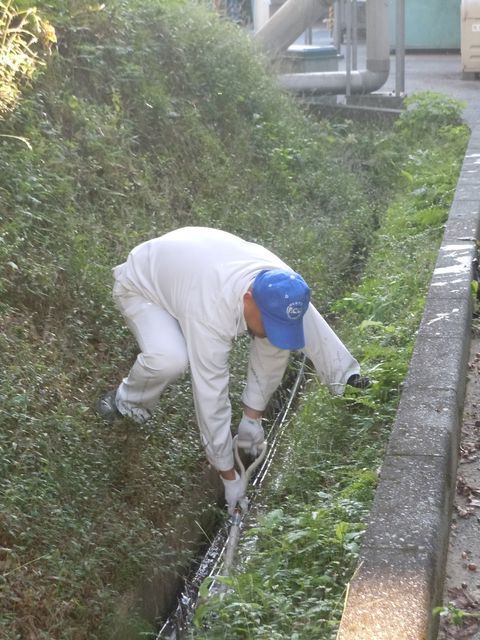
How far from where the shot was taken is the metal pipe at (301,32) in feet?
41.1

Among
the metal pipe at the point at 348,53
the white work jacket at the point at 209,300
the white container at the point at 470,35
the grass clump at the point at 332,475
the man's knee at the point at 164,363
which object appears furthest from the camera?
the white container at the point at 470,35

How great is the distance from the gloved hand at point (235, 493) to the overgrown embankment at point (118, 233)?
0.95 ft

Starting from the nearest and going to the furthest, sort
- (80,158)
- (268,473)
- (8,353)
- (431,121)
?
(8,353) < (268,473) < (80,158) < (431,121)

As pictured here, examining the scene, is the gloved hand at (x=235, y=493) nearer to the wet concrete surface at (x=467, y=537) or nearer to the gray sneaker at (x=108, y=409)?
the gray sneaker at (x=108, y=409)

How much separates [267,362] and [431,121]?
306 inches

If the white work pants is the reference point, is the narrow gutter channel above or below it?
below

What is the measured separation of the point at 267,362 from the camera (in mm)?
5219

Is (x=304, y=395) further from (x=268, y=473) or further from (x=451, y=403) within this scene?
(x=451, y=403)

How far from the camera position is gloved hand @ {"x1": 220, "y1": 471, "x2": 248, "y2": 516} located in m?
5.10

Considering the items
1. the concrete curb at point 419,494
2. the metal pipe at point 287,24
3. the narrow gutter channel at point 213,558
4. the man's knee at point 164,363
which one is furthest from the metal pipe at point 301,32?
the man's knee at point 164,363

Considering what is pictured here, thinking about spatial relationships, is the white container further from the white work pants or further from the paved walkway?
the white work pants

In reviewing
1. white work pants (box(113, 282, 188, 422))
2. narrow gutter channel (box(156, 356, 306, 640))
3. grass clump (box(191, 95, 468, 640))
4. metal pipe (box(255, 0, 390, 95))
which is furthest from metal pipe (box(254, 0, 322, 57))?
white work pants (box(113, 282, 188, 422))

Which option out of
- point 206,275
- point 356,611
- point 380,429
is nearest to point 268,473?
point 380,429

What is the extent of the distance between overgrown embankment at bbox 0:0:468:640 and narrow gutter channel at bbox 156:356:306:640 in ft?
0.37
